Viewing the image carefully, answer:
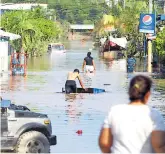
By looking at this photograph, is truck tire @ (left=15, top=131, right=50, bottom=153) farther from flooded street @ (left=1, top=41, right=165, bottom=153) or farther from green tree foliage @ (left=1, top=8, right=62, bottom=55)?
green tree foliage @ (left=1, top=8, right=62, bottom=55)

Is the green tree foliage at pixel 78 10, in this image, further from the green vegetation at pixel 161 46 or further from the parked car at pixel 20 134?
the parked car at pixel 20 134

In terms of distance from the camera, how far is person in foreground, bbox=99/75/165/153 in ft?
22.6

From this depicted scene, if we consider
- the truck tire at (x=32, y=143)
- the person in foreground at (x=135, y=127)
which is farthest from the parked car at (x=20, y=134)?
the person in foreground at (x=135, y=127)

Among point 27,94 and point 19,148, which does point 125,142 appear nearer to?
point 19,148

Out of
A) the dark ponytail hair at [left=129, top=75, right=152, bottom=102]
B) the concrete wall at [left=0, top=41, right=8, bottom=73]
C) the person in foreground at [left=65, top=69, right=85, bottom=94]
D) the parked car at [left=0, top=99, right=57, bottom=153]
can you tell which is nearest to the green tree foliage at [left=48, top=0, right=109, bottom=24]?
the concrete wall at [left=0, top=41, right=8, bottom=73]

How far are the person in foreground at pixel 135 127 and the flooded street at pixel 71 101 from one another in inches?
253

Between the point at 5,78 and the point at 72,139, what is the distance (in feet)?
63.6

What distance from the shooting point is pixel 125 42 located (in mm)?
68062

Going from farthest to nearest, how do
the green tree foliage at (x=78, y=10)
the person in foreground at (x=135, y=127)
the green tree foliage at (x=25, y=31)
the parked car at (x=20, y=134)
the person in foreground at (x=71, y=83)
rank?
1. the green tree foliage at (x=78, y=10)
2. the green tree foliage at (x=25, y=31)
3. the person in foreground at (x=71, y=83)
4. the parked car at (x=20, y=134)
5. the person in foreground at (x=135, y=127)

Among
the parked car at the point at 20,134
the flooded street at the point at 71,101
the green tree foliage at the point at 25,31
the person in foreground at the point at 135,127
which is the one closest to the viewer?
the person in foreground at the point at 135,127

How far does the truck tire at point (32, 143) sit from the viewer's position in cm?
1232

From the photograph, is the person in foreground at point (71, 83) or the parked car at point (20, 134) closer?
the parked car at point (20, 134)

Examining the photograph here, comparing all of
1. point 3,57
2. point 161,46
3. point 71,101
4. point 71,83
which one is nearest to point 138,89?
point 71,101

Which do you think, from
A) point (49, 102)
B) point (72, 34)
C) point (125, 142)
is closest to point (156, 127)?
point (125, 142)
